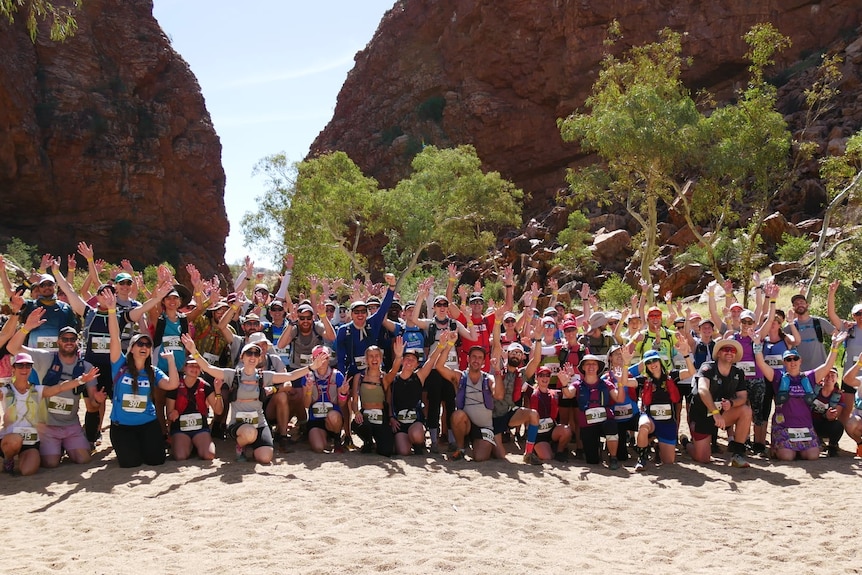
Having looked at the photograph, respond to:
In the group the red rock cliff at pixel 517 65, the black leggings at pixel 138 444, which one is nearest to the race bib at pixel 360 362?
the black leggings at pixel 138 444

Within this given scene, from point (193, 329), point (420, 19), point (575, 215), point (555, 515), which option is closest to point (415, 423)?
point (555, 515)

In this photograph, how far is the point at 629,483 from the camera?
24.1 feet

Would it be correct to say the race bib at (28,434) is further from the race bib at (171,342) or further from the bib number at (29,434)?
the race bib at (171,342)

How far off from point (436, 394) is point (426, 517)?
2.75m

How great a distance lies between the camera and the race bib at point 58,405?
730 cm

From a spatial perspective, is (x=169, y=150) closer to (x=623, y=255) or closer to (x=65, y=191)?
(x=65, y=191)

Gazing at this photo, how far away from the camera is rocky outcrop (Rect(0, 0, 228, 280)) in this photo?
1821 inches

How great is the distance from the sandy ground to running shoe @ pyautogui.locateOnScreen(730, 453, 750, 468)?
12 centimetres

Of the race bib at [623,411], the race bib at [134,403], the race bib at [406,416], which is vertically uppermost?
the race bib at [134,403]

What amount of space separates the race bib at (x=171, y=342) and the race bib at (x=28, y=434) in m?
1.62

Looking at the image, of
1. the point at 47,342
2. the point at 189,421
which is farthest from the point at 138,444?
the point at 47,342

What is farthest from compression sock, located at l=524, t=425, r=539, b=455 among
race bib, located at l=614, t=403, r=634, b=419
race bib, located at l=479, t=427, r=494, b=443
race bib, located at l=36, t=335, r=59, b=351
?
race bib, located at l=36, t=335, r=59, b=351

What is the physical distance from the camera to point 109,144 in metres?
49.4

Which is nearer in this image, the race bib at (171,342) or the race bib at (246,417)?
the race bib at (246,417)
